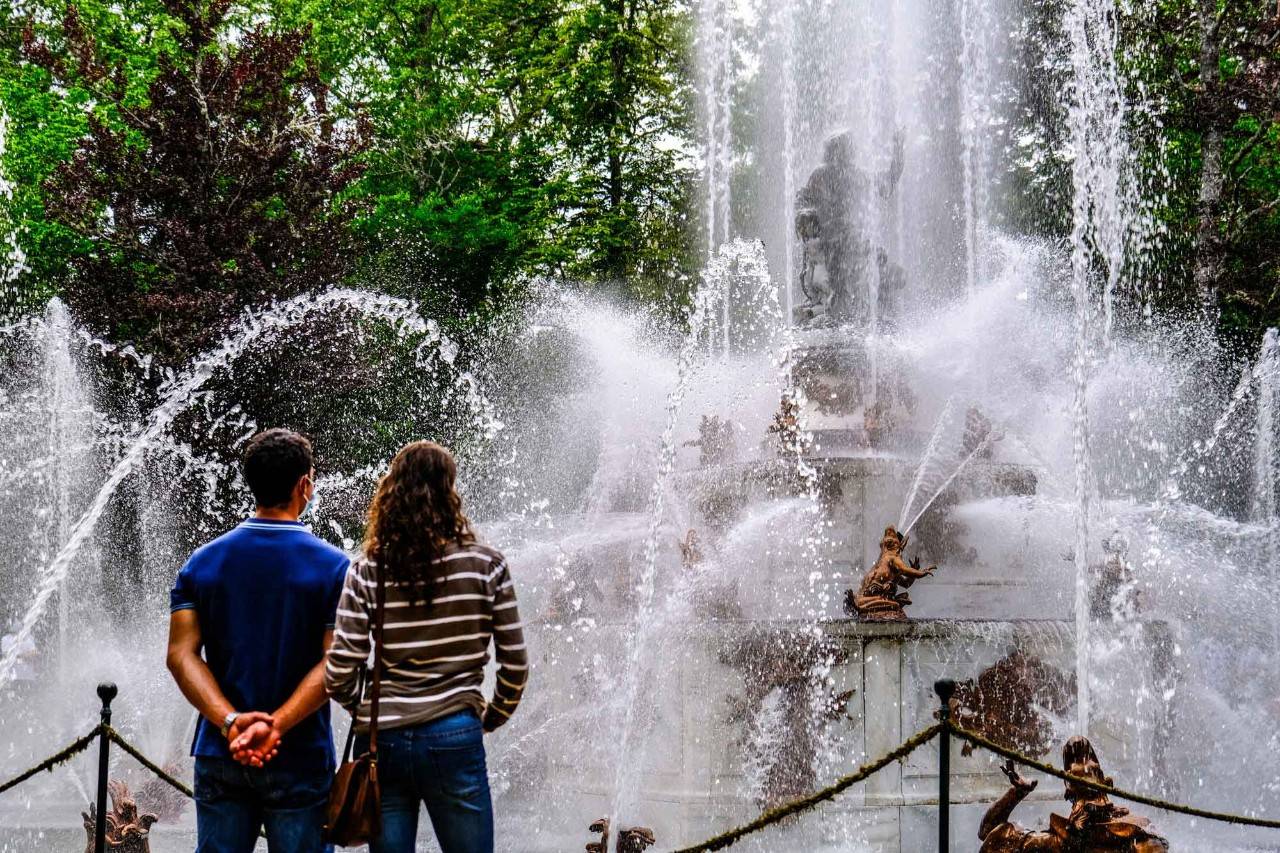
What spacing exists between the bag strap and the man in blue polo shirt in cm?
19

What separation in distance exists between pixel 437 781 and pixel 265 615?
0.66 m

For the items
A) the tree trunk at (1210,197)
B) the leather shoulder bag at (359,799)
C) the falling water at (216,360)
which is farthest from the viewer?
the tree trunk at (1210,197)

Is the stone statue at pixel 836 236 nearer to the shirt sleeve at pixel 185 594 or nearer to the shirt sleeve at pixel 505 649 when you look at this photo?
the shirt sleeve at pixel 505 649

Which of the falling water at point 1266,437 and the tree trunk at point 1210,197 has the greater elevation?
the tree trunk at point 1210,197

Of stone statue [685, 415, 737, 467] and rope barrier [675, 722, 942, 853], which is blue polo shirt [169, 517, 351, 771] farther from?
stone statue [685, 415, 737, 467]

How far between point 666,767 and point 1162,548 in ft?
19.1

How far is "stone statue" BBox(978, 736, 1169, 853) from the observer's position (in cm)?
495

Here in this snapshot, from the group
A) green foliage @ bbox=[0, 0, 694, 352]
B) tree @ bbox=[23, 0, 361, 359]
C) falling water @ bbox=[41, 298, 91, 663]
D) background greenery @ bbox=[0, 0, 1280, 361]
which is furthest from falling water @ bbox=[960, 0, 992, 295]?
falling water @ bbox=[41, 298, 91, 663]

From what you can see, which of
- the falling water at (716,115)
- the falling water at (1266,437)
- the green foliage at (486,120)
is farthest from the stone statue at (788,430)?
the falling water at (716,115)

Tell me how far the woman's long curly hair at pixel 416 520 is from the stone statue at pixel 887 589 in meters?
4.84

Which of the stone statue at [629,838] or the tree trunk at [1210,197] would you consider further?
the tree trunk at [1210,197]

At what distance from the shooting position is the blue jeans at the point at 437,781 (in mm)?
3199

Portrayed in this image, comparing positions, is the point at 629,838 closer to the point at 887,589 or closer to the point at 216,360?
the point at 887,589

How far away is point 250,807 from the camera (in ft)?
11.0
